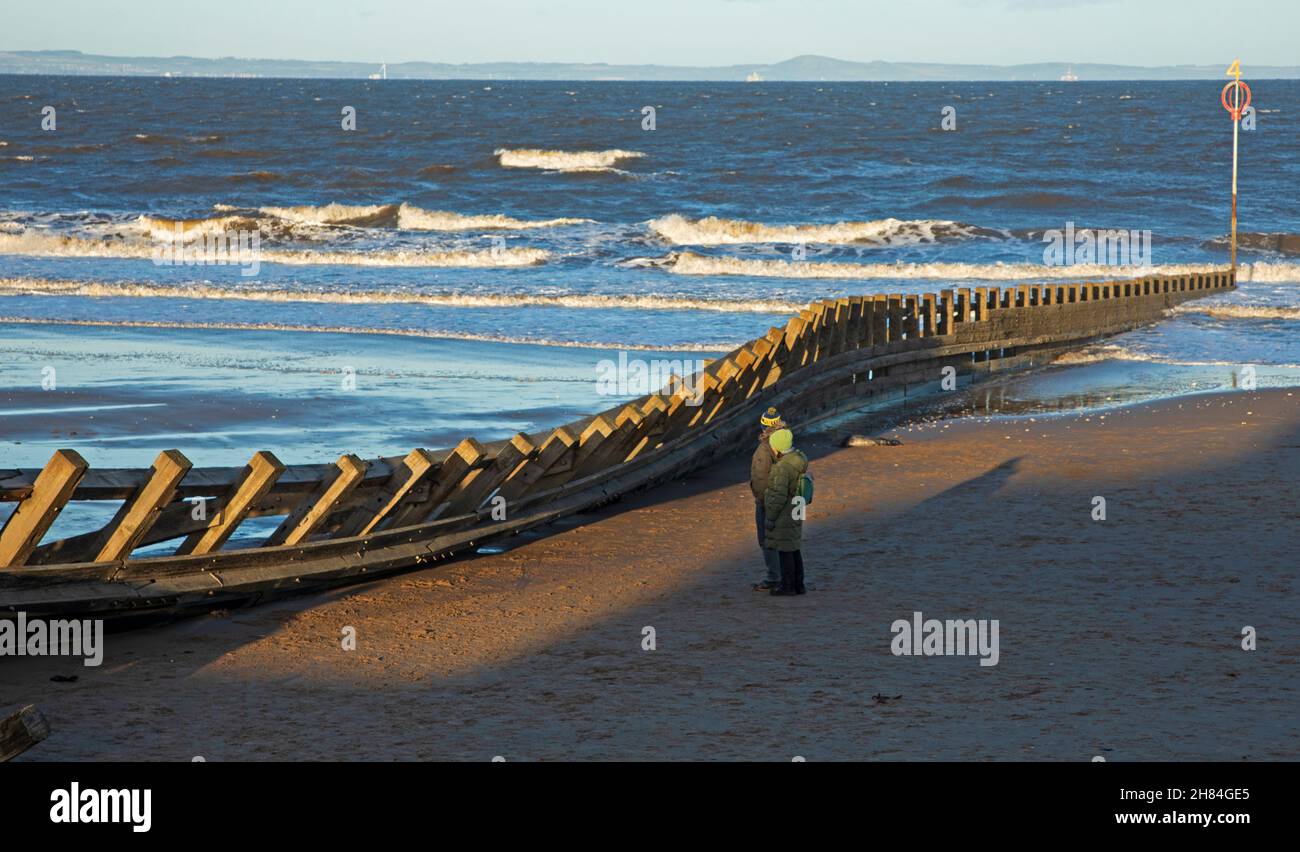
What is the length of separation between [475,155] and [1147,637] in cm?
7754

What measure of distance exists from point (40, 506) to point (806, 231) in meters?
44.1

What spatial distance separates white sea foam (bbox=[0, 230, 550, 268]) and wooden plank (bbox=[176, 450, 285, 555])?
3116cm

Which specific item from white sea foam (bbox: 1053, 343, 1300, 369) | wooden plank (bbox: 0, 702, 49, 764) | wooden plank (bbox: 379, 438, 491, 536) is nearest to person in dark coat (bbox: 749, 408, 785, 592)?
wooden plank (bbox: 379, 438, 491, 536)

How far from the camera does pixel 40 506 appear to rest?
320 inches

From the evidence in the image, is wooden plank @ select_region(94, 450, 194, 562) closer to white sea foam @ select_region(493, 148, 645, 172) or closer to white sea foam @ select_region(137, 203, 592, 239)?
white sea foam @ select_region(137, 203, 592, 239)

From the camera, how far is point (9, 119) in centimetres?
10656

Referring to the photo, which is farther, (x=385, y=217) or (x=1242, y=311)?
(x=385, y=217)

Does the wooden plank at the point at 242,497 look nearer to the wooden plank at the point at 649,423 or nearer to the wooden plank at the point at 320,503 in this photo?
the wooden plank at the point at 320,503

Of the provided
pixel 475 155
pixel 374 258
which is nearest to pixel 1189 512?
pixel 374 258

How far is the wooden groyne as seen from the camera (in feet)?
27.6

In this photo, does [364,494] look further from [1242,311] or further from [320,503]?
[1242,311]

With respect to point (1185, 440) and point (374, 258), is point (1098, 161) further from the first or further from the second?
point (1185, 440)

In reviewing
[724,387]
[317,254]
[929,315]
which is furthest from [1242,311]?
[317,254]

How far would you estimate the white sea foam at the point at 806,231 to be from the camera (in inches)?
1946
